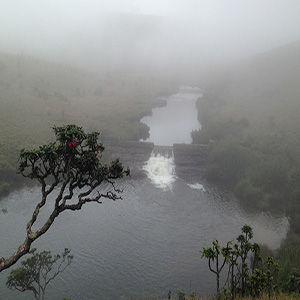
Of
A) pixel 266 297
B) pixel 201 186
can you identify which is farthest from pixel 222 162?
pixel 266 297

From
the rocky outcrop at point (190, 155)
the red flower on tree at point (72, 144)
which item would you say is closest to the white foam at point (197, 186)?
the rocky outcrop at point (190, 155)

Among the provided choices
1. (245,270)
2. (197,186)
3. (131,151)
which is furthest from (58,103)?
(245,270)

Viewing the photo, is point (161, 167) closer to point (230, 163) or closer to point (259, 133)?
point (230, 163)

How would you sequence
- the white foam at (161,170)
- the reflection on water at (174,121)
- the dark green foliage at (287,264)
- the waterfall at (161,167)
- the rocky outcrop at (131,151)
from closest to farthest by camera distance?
the dark green foliage at (287,264), the white foam at (161,170), the waterfall at (161,167), the rocky outcrop at (131,151), the reflection on water at (174,121)

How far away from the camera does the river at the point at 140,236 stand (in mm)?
22562

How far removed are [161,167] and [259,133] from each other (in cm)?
2101

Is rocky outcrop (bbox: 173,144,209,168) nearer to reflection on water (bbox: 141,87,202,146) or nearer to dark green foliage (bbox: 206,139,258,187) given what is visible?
dark green foliage (bbox: 206,139,258,187)

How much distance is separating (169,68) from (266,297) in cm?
13617

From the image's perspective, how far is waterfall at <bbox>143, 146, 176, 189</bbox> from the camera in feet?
144

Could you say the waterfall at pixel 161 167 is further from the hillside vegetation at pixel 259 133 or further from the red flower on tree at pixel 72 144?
the red flower on tree at pixel 72 144

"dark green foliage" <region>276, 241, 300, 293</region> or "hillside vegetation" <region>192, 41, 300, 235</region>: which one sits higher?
"hillside vegetation" <region>192, 41, 300, 235</region>

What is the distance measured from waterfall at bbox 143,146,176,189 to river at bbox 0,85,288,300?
0.85 metres

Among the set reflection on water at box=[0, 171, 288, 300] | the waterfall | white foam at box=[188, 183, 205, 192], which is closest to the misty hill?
the waterfall

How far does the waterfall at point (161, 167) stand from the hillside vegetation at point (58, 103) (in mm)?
8747
